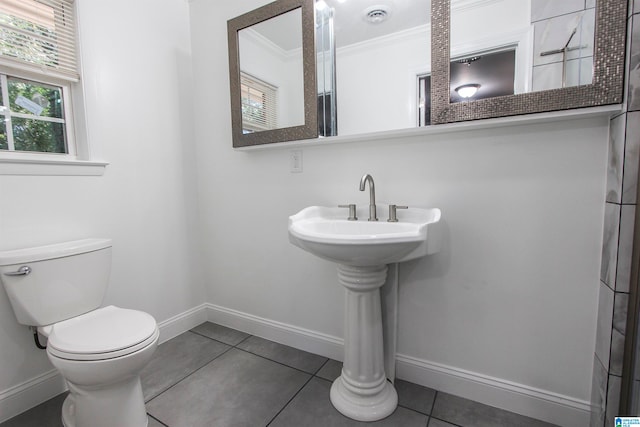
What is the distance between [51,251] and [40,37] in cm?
102

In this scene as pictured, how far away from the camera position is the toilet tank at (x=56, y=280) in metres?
1.18

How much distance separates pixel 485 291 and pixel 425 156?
65 centimetres

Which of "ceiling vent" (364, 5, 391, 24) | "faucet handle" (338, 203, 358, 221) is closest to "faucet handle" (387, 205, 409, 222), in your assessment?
"faucet handle" (338, 203, 358, 221)

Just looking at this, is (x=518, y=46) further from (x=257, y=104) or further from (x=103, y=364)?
(x=103, y=364)

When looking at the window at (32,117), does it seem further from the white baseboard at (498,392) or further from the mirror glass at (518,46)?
the white baseboard at (498,392)

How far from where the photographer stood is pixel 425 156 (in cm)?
133

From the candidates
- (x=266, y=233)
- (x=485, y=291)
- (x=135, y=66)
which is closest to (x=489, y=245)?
(x=485, y=291)

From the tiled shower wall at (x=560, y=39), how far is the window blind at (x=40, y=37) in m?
2.10

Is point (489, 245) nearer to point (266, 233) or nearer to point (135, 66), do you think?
point (266, 233)

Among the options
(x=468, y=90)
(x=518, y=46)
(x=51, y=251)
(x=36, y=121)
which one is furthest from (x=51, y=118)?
(x=518, y=46)

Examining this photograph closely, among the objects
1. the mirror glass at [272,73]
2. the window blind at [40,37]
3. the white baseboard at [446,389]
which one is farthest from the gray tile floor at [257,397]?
the window blind at [40,37]

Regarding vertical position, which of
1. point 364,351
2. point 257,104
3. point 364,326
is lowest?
point 364,351

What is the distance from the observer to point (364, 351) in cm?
129

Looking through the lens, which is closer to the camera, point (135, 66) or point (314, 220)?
point (314, 220)
